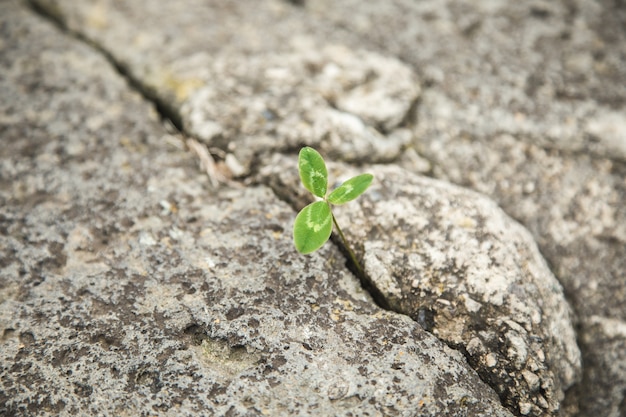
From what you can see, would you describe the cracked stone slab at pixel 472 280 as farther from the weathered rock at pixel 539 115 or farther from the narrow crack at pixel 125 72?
the narrow crack at pixel 125 72

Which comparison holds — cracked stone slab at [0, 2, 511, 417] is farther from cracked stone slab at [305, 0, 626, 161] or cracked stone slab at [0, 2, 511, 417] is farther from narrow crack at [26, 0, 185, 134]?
cracked stone slab at [305, 0, 626, 161]

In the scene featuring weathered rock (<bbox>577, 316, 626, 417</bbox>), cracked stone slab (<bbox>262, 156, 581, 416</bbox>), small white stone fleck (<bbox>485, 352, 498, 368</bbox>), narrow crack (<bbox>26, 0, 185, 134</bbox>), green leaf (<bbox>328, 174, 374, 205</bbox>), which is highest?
green leaf (<bbox>328, 174, 374, 205</bbox>)

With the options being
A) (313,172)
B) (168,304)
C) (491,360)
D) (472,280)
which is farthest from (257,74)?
(491,360)

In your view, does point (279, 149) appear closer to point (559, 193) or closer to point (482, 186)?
point (482, 186)

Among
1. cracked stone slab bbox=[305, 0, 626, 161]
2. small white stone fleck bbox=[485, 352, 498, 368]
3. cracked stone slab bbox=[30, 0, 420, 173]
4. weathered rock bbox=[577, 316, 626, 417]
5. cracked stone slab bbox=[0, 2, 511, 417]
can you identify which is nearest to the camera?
cracked stone slab bbox=[0, 2, 511, 417]

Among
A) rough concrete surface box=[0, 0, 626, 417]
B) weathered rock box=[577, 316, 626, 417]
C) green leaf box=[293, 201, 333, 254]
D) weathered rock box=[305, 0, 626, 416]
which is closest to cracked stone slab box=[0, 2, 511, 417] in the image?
rough concrete surface box=[0, 0, 626, 417]

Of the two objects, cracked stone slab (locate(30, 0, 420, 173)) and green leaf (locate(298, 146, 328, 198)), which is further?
cracked stone slab (locate(30, 0, 420, 173))
